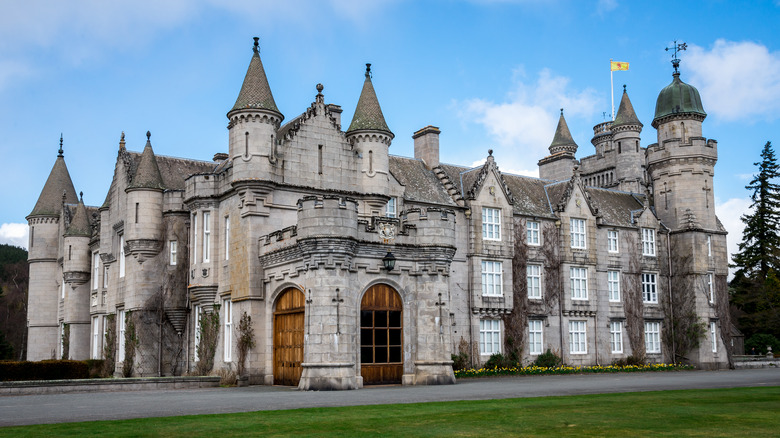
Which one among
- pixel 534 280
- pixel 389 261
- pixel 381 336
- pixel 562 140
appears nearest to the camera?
pixel 389 261

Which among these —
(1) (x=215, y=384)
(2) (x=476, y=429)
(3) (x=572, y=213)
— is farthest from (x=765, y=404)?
(3) (x=572, y=213)

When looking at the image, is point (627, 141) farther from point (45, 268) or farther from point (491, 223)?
point (45, 268)

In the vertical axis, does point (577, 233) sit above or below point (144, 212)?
below

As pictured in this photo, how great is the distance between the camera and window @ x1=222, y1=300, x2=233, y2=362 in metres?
29.8

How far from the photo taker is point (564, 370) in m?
37.2

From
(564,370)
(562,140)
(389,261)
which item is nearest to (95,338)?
(389,261)

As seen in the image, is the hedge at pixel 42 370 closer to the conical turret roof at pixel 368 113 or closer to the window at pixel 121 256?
the window at pixel 121 256

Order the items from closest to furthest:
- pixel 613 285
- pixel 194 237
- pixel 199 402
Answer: pixel 199 402 → pixel 194 237 → pixel 613 285

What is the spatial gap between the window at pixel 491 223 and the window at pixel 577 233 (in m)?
4.75

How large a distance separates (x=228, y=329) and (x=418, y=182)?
13080 millimetres

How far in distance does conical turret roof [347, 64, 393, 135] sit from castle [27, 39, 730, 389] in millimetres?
92

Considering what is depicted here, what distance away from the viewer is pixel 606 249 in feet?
139

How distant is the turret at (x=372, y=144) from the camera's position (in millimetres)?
31906

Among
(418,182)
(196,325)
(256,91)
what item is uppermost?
(256,91)
